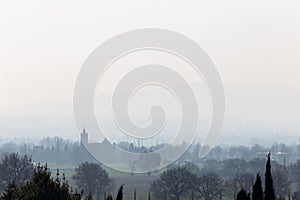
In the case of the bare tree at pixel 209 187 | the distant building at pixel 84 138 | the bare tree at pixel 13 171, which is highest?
the distant building at pixel 84 138

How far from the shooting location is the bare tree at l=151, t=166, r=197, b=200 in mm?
60750

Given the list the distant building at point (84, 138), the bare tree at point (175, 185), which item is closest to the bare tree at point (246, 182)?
the bare tree at point (175, 185)

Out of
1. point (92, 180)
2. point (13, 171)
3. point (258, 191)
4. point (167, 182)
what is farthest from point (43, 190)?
point (92, 180)

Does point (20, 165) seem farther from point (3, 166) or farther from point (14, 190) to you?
point (14, 190)

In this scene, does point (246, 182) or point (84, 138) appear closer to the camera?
point (246, 182)

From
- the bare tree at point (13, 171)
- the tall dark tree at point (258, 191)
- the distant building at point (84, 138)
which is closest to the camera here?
the tall dark tree at point (258, 191)

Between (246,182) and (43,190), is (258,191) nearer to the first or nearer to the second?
(43,190)

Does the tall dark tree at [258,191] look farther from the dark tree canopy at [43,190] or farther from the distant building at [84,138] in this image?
the distant building at [84,138]

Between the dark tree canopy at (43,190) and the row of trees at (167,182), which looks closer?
the dark tree canopy at (43,190)

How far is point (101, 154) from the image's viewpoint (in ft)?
458

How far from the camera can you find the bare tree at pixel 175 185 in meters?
60.8

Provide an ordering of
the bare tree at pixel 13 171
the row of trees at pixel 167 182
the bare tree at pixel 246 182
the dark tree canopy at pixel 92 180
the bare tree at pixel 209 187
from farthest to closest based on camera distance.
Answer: the dark tree canopy at pixel 92 180
the bare tree at pixel 246 182
the bare tree at pixel 209 187
the row of trees at pixel 167 182
the bare tree at pixel 13 171

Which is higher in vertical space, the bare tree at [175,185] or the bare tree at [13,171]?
the bare tree at [13,171]

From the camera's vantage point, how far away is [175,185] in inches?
2399
